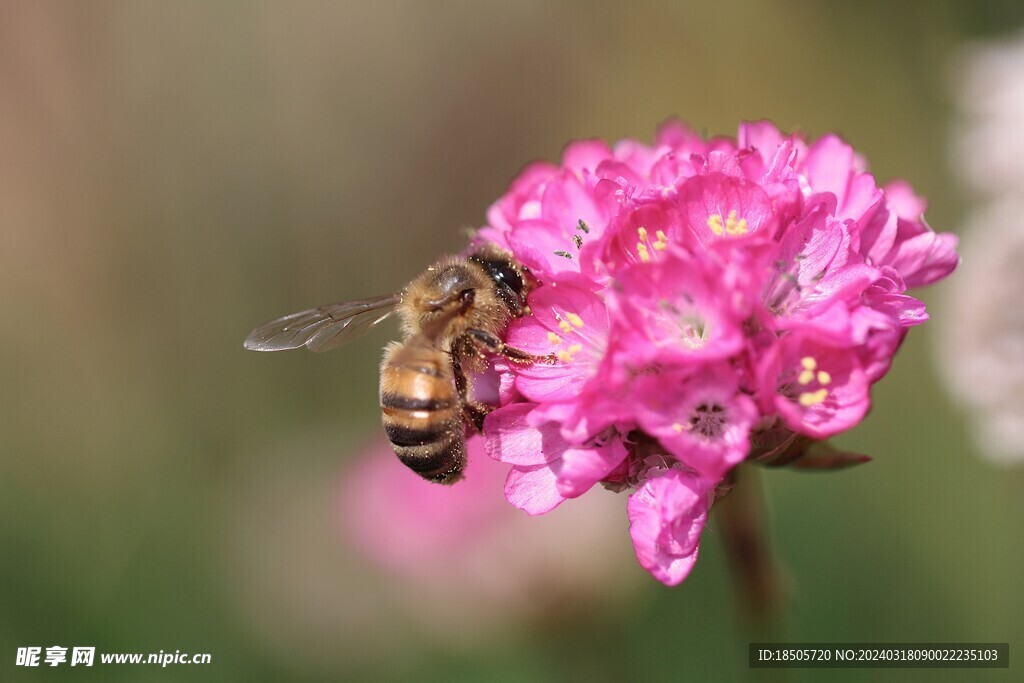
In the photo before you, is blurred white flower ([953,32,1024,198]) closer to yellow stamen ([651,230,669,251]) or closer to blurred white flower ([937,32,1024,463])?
blurred white flower ([937,32,1024,463])

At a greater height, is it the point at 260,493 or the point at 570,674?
the point at 260,493

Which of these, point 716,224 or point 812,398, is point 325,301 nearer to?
point 716,224

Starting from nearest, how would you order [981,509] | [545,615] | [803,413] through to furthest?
1. [803,413]
2. [545,615]
3. [981,509]

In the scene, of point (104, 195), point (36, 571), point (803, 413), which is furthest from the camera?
point (104, 195)

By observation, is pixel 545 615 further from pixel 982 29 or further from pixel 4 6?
pixel 4 6

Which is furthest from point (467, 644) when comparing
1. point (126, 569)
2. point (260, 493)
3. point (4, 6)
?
point (4, 6)

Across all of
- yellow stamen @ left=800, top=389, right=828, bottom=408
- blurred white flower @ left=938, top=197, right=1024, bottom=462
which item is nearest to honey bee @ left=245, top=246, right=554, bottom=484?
yellow stamen @ left=800, top=389, right=828, bottom=408

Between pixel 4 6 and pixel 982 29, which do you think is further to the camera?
pixel 4 6
